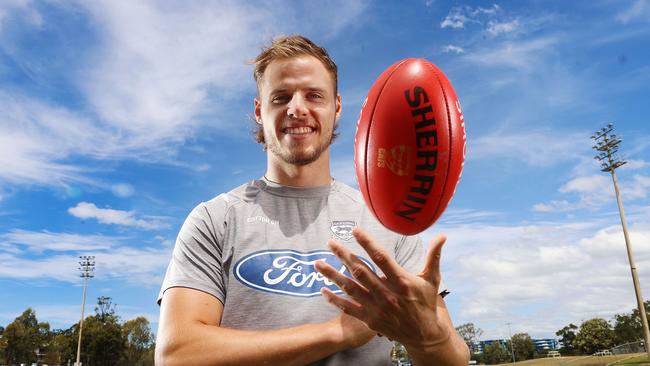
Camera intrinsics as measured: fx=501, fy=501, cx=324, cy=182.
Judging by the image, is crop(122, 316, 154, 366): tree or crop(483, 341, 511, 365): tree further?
crop(483, 341, 511, 365): tree

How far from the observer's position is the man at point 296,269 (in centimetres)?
209

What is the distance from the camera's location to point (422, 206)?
267cm

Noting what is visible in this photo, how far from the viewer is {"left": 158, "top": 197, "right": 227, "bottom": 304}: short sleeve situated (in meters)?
2.88

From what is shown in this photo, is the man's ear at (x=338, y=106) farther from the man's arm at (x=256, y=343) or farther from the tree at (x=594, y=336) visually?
the tree at (x=594, y=336)

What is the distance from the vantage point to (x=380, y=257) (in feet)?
6.35

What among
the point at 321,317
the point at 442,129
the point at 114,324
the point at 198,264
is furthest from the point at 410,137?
the point at 114,324

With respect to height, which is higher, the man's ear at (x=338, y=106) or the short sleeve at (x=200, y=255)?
the man's ear at (x=338, y=106)

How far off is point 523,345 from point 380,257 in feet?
367

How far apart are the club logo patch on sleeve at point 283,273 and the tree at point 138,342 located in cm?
7011

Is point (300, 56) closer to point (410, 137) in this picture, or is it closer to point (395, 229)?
point (410, 137)

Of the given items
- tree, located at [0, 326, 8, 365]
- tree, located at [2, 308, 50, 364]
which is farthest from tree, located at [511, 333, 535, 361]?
tree, located at [0, 326, 8, 365]

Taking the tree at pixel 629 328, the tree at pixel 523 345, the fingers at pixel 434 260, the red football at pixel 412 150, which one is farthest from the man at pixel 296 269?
the tree at pixel 523 345

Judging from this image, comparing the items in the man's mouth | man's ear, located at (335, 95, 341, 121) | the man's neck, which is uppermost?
man's ear, located at (335, 95, 341, 121)

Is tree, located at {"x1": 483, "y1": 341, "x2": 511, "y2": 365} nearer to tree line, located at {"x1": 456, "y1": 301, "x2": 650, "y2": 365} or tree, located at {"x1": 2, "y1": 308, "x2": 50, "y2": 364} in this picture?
tree line, located at {"x1": 456, "y1": 301, "x2": 650, "y2": 365}
